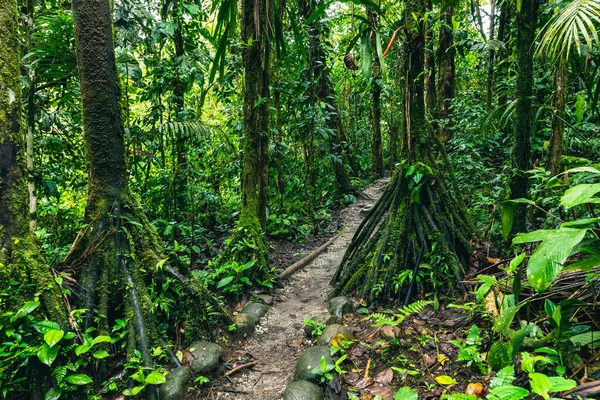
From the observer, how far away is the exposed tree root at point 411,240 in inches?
143

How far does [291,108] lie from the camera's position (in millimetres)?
7805

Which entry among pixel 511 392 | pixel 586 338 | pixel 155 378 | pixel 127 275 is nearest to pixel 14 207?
pixel 127 275

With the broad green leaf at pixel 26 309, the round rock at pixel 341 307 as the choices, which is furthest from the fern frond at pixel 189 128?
the broad green leaf at pixel 26 309

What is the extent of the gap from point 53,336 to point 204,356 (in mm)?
1161

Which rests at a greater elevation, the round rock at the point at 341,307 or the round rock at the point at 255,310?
the round rock at the point at 341,307

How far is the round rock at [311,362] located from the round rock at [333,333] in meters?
0.13

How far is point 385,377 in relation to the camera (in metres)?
2.63

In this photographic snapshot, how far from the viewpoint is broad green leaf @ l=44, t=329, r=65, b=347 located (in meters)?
2.29

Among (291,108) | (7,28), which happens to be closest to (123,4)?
(7,28)

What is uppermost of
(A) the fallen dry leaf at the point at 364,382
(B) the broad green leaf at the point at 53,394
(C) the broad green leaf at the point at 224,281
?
(C) the broad green leaf at the point at 224,281

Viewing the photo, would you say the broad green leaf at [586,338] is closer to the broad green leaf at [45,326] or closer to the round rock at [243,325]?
the round rock at [243,325]

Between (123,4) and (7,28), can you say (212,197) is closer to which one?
(123,4)

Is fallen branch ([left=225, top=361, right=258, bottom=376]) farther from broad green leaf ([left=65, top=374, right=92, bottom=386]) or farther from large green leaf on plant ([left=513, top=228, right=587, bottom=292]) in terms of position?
large green leaf on plant ([left=513, top=228, right=587, bottom=292])

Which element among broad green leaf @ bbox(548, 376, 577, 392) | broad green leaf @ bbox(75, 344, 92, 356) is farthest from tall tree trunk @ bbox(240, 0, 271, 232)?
broad green leaf @ bbox(548, 376, 577, 392)
